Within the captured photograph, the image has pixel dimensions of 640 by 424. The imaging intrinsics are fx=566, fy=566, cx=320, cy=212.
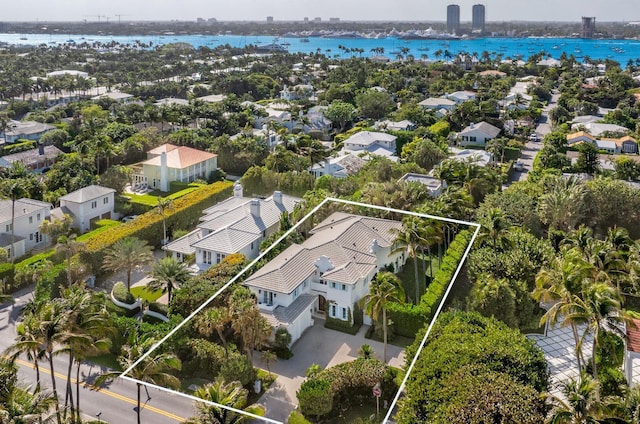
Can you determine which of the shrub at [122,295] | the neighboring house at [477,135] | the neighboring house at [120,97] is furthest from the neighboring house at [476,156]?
the neighboring house at [120,97]

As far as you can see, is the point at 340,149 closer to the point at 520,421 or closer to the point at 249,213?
the point at 249,213

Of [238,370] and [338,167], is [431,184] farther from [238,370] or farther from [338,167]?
[338,167]

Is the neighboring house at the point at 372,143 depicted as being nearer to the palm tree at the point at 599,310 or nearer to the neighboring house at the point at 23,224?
the neighboring house at the point at 23,224

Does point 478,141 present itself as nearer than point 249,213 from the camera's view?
No

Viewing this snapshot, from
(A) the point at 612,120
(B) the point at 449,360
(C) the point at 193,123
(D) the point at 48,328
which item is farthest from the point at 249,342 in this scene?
(A) the point at 612,120

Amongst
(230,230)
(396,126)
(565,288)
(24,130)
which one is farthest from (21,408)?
(24,130)

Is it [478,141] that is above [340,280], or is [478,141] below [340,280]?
below

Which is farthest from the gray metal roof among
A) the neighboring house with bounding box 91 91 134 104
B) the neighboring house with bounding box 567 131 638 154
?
the neighboring house with bounding box 91 91 134 104
